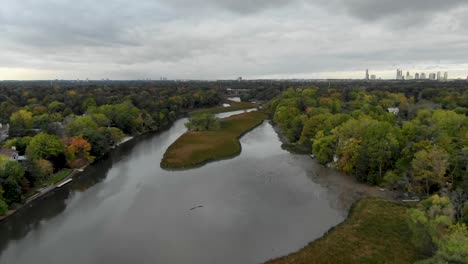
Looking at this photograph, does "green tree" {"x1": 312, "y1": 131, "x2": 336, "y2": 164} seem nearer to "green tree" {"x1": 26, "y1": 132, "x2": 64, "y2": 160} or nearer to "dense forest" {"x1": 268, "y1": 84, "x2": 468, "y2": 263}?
"dense forest" {"x1": 268, "y1": 84, "x2": 468, "y2": 263}

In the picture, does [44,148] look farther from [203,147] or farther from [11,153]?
[203,147]

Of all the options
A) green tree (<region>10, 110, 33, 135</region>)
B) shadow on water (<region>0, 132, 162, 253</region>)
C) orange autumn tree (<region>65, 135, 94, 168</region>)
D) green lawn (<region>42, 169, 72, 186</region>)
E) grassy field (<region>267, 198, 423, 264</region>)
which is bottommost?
shadow on water (<region>0, 132, 162, 253</region>)

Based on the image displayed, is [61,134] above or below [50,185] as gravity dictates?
above

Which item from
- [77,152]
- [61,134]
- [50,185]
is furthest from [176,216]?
[61,134]

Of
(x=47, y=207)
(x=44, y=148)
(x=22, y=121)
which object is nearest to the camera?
(x=47, y=207)

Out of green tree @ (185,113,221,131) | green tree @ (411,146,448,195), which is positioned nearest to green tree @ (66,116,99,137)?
green tree @ (185,113,221,131)

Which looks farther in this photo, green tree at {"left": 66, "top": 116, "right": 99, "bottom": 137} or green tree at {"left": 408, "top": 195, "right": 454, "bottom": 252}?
green tree at {"left": 66, "top": 116, "right": 99, "bottom": 137}

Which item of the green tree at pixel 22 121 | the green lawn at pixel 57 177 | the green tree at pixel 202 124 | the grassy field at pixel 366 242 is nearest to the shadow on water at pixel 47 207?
the green lawn at pixel 57 177
